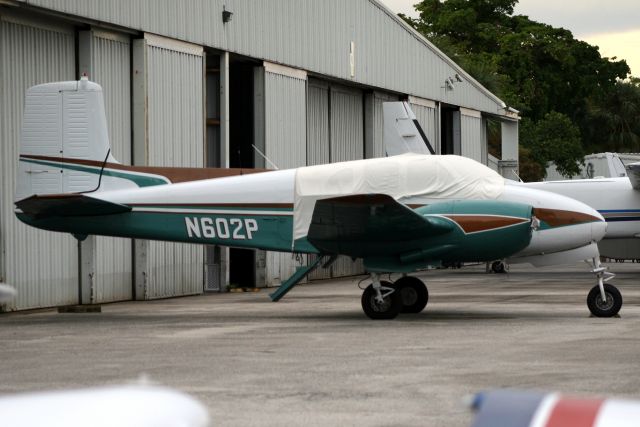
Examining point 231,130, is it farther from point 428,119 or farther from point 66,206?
point 428,119

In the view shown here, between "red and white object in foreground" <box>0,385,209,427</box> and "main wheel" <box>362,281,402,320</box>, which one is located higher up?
"red and white object in foreground" <box>0,385,209,427</box>

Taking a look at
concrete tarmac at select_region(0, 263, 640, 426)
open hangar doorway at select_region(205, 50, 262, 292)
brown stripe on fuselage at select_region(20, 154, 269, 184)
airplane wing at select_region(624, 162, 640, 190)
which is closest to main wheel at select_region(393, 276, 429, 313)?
concrete tarmac at select_region(0, 263, 640, 426)

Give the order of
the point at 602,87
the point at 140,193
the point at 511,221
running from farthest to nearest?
Result: 1. the point at 602,87
2. the point at 140,193
3. the point at 511,221

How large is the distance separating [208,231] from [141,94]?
22.8 feet

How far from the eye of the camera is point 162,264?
888 inches

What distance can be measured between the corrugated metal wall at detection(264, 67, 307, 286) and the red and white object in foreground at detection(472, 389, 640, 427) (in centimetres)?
2375

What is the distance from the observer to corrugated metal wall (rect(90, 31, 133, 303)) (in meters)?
20.8

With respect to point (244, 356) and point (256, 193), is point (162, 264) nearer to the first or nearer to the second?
point (256, 193)

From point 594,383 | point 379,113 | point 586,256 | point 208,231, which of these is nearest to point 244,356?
point 594,383

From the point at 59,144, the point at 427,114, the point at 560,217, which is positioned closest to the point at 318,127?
the point at 427,114

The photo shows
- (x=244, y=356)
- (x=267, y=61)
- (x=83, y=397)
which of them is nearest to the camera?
(x=83, y=397)

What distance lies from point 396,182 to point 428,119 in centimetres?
2198

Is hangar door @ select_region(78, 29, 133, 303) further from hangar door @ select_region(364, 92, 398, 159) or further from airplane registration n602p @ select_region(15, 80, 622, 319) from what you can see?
hangar door @ select_region(364, 92, 398, 159)

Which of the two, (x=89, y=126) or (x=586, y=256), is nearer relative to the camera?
(x=586, y=256)
